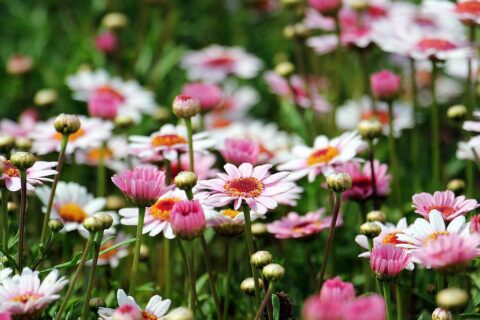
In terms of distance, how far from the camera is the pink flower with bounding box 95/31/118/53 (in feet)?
13.5

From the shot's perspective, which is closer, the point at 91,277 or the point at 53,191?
the point at 91,277

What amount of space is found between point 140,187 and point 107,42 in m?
2.29

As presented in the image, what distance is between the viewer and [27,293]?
1.75 m

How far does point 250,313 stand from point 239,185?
0.44 m

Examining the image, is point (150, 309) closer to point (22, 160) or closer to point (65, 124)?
point (22, 160)

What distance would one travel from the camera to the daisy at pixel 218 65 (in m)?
4.18

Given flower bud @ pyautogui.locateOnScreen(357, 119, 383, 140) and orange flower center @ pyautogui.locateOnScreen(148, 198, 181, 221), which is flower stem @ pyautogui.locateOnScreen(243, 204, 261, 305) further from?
flower bud @ pyautogui.locateOnScreen(357, 119, 383, 140)

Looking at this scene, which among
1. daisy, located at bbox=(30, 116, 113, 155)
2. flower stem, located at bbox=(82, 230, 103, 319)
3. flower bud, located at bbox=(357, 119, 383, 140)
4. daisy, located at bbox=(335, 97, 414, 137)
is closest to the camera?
flower stem, located at bbox=(82, 230, 103, 319)

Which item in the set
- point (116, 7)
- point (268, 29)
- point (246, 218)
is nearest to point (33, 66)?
point (116, 7)

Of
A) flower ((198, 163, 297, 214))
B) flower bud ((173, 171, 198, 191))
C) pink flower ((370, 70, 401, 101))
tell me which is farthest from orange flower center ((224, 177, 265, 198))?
pink flower ((370, 70, 401, 101))

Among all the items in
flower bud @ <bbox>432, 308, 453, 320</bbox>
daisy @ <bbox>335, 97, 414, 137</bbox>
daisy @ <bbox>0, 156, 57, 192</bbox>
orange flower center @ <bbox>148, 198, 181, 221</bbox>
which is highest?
daisy @ <bbox>0, 156, 57, 192</bbox>

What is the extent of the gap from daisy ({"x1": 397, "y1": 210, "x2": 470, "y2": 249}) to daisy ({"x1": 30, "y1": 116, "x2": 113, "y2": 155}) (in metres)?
1.33

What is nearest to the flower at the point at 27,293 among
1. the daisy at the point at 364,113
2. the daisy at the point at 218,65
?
the daisy at the point at 364,113

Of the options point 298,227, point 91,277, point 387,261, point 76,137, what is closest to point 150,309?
point 91,277
